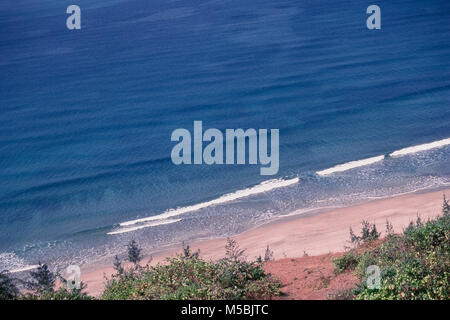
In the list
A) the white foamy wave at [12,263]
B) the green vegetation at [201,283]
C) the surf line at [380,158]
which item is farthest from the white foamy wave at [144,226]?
the green vegetation at [201,283]

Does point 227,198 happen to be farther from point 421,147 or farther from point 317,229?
point 421,147

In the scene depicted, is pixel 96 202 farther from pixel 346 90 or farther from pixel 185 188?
pixel 346 90

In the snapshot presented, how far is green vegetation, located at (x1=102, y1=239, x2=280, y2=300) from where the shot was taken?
427 inches

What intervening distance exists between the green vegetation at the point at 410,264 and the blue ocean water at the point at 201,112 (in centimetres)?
1134

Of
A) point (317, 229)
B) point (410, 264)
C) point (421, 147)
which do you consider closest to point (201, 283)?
point (410, 264)

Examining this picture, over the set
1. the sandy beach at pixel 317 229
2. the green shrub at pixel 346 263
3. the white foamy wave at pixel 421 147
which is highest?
the white foamy wave at pixel 421 147

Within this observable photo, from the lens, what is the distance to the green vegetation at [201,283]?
10.8 meters

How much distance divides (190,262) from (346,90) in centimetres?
2799

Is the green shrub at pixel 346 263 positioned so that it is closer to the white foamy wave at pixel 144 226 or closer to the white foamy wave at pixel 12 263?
the white foamy wave at pixel 144 226

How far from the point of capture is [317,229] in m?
22.1

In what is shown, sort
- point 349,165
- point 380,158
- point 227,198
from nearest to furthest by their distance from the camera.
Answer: point 227,198 → point 349,165 → point 380,158

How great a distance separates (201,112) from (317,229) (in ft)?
53.2

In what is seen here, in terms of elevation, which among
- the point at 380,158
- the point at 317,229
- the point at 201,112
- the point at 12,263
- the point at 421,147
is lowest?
the point at 12,263
